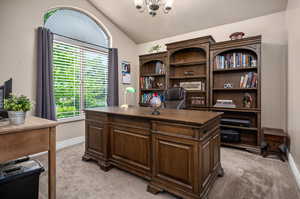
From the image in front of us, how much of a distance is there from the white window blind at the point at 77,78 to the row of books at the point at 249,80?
3105mm

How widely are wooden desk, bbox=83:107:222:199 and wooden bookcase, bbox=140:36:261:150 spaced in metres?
1.46

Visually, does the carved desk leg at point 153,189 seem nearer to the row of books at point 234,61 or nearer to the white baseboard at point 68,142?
the white baseboard at point 68,142

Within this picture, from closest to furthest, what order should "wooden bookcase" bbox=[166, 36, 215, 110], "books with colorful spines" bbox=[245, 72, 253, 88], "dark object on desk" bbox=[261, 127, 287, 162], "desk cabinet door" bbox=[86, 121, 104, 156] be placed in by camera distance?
"desk cabinet door" bbox=[86, 121, 104, 156] → "dark object on desk" bbox=[261, 127, 287, 162] → "books with colorful spines" bbox=[245, 72, 253, 88] → "wooden bookcase" bbox=[166, 36, 215, 110]

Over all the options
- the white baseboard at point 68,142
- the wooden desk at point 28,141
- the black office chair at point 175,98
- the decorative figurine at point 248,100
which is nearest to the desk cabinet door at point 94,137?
the wooden desk at point 28,141

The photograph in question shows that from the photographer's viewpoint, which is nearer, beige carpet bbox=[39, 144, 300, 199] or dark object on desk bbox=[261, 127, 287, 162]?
beige carpet bbox=[39, 144, 300, 199]

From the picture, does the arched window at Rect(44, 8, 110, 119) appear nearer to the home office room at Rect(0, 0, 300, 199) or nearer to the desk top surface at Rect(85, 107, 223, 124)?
the home office room at Rect(0, 0, 300, 199)

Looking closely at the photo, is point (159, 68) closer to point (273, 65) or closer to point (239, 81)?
point (239, 81)

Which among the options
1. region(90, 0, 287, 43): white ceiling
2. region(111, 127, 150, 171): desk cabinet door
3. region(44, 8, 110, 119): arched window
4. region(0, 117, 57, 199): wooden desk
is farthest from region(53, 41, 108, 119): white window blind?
region(0, 117, 57, 199): wooden desk

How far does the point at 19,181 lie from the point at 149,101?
1.73m

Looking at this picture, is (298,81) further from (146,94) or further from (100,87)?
(100,87)

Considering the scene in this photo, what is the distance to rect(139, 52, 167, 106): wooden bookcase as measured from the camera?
3.97m

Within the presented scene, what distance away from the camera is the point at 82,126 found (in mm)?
3434

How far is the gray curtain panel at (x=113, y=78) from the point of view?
379 cm

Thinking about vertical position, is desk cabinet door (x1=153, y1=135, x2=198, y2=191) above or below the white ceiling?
below
